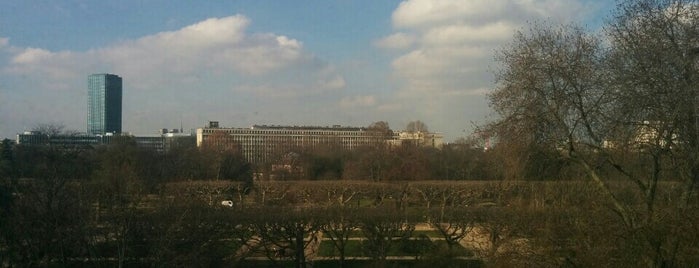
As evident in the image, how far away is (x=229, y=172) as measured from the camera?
61.0 m

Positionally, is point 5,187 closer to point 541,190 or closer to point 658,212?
point 541,190

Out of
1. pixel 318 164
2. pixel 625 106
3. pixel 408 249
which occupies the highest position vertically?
pixel 625 106

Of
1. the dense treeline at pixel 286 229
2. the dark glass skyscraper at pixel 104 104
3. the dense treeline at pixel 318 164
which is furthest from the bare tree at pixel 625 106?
the dark glass skyscraper at pixel 104 104

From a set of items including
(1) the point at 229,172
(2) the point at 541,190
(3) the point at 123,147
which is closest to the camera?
(2) the point at 541,190

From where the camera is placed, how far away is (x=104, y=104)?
179m

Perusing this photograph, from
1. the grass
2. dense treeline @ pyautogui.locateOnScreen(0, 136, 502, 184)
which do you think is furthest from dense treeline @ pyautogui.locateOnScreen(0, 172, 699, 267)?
dense treeline @ pyautogui.locateOnScreen(0, 136, 502, 184)

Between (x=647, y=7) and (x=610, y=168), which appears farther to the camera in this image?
(x=610, y=168)

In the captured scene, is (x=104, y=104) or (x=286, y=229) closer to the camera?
(x=286, y=229)

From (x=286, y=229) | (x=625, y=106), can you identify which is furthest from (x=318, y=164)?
(x=625, y=106)

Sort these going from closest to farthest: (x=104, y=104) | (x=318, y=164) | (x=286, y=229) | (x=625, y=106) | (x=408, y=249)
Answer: (x=625, y=106), (x=286, y=229), (x=408, y=249), (x=318, y=164), (x=104, y=104)

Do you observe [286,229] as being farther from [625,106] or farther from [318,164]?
[318,164]

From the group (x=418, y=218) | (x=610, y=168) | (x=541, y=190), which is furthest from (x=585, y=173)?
(x=418, y=218)

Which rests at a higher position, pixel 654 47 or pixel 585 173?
pixel 654 47

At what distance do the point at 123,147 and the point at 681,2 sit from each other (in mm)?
46034
